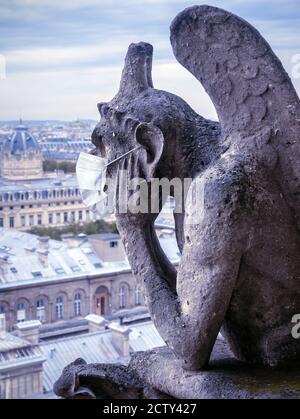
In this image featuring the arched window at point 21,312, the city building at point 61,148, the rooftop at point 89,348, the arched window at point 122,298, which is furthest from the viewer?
the arched window at point 122,298

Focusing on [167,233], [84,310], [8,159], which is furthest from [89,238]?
[167,233]

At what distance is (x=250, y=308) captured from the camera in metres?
1.05

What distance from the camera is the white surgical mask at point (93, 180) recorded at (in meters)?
1.16

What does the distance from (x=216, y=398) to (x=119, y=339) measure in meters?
4.65

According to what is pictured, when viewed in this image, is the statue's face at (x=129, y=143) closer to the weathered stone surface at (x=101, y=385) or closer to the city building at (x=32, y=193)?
the weathered stone surface at (x=101, y=385)

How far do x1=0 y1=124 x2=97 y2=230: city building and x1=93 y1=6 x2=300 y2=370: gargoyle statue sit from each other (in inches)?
156

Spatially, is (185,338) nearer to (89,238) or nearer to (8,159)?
(8,159)

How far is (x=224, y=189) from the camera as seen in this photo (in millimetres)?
977

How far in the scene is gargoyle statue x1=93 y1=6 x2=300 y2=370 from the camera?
39.0 inches

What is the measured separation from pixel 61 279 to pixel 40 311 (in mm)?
414

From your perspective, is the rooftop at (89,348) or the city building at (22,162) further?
the city building at (22,162)

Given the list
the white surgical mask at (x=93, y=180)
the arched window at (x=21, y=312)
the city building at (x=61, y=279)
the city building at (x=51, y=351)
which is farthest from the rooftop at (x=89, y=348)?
the white surgical mask at (x=93, y=180)

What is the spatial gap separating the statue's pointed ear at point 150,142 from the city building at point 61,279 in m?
5.13

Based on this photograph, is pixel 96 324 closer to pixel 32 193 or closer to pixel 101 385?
pixel 32 193
